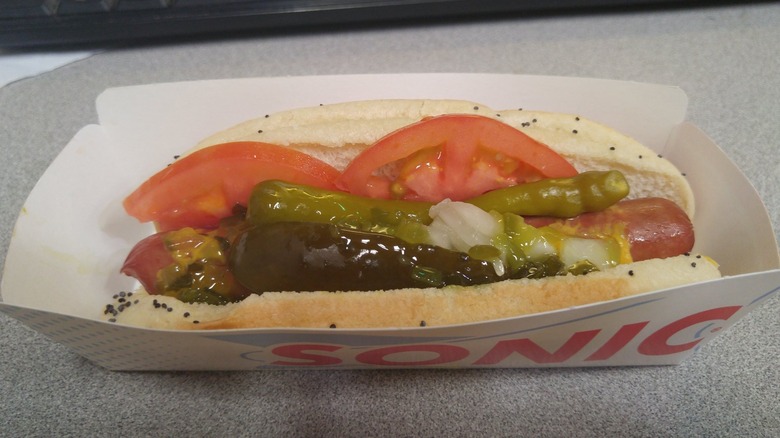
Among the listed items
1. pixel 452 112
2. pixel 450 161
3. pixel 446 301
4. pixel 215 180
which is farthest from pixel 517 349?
pixel 215 180

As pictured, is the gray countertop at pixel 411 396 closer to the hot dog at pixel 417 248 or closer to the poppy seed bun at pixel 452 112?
the hot dog at pixel 417 248

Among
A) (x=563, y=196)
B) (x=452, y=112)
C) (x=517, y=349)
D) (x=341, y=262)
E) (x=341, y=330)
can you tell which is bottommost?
(x=517, y=349)

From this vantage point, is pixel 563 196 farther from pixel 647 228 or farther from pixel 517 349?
pixel 517 349

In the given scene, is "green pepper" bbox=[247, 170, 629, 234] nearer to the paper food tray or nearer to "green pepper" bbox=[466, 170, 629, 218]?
"green pepper" bbox=[466, 170, 629, 218]

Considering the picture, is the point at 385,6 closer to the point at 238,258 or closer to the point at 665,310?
the point at 238,258

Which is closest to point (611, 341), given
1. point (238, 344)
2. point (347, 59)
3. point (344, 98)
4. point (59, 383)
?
point (238, 344)

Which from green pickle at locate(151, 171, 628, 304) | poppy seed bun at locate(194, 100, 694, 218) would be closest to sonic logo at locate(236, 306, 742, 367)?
green pickle at locate(151, 171, 628, 304)

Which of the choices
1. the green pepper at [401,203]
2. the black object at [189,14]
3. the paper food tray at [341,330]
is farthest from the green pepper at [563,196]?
the black object at [189,14]
